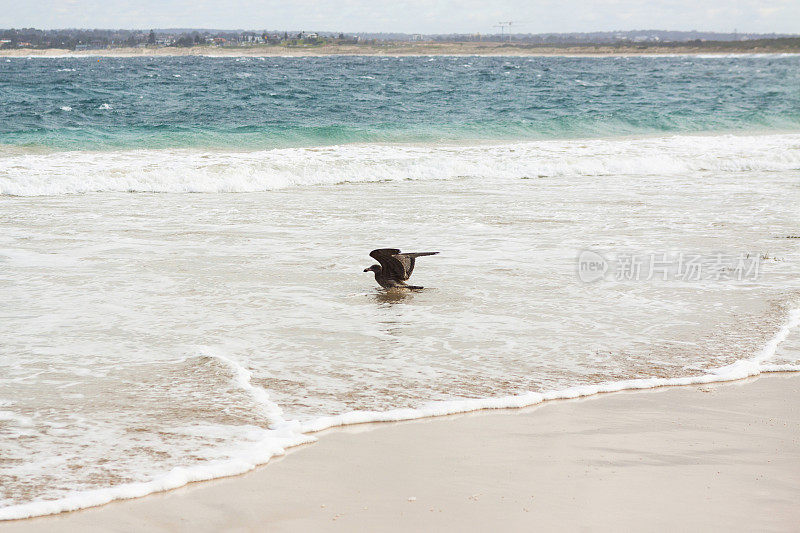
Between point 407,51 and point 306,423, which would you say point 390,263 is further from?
point 407,51

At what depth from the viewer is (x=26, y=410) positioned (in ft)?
15.1

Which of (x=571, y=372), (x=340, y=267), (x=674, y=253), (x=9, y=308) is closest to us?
(x=571, y=372)

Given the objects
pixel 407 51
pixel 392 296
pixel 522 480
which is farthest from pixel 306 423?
pixel 407 51

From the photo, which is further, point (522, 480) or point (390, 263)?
point (390, 263)

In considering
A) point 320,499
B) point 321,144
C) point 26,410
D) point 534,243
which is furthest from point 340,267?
point 321,144

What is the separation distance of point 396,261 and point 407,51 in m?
130

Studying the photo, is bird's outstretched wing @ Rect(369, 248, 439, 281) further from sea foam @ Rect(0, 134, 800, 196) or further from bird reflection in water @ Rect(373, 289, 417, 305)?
sea foam @ Rect(0, 134, 800, 196)

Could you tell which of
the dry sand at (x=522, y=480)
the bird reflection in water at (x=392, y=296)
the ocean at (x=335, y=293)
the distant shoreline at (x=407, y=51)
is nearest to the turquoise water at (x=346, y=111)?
the ocean at (x=335, y=293)

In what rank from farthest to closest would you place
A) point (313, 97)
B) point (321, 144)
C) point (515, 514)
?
point (313, 97), point (321, 144), point (515, 514)

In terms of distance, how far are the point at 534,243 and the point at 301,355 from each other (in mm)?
4453

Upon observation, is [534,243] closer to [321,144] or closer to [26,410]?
[26,410]

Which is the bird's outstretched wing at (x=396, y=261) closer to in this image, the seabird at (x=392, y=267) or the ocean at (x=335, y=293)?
the seabird at (x=392, y=267)

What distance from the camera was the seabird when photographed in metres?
7.12

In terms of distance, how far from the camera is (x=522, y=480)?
383 centimetres
